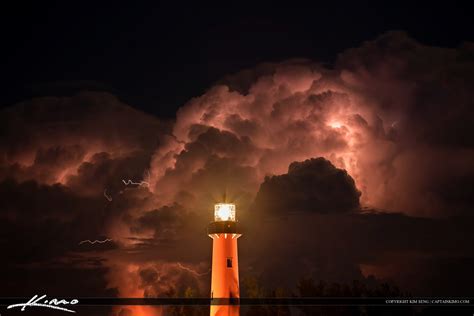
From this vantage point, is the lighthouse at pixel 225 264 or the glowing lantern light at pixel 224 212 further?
the glowing lantern light at pixel 224 212

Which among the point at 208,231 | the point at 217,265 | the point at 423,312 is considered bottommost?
the point at 423,312

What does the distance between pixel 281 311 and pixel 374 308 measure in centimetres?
1062

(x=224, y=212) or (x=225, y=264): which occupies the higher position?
(x=224, y=212)

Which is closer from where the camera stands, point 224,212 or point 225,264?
point 225,264

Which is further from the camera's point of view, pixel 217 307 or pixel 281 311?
pixel 281 311

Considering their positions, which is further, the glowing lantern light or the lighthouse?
the glowing lantern light

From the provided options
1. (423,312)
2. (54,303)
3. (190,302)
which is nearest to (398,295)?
(423,312)

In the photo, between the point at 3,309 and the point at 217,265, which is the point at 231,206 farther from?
the point at 3,309

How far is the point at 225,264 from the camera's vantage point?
54.2 m

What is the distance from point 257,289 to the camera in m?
65.9

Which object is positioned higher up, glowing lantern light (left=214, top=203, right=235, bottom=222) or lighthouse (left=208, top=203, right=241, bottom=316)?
glowing lantern light (left=214, top=203, right=235, bottom=222)

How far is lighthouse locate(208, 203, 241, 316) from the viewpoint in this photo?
53.6 m

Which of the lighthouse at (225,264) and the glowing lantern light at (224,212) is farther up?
the glowing lantern light at (224,212)

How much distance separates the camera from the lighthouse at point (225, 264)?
53.6 metres
